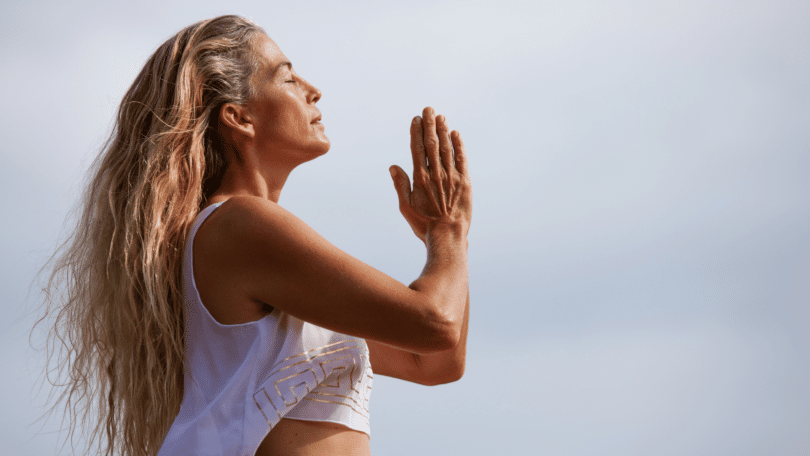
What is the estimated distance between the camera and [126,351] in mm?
4121

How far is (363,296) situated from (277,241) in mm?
439

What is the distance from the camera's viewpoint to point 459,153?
4.44 metres

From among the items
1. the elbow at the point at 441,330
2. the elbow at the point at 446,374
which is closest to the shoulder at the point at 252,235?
the elbow at the point at 441,330

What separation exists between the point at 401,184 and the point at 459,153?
35 cm

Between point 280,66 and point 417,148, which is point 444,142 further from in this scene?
point 280,66

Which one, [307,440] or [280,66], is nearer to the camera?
[307,440]

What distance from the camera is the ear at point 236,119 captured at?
436 cm

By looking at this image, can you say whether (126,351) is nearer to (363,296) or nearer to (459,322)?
(363,296)

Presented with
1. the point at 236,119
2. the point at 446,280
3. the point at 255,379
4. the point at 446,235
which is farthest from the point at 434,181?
the point at 255,379

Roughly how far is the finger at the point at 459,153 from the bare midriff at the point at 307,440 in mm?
1504

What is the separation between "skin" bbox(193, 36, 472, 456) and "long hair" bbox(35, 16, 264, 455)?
18 cm

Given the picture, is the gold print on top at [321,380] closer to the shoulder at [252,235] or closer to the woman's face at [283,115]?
the shoulder at [252,235]

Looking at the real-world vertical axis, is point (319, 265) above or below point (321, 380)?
above

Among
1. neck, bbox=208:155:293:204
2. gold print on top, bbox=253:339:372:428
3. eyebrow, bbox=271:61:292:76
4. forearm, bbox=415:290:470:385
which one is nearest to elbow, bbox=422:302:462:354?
gold print on top, bbox=253:339:372:428
